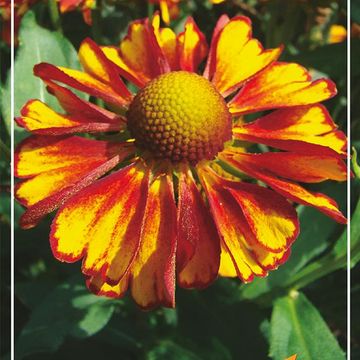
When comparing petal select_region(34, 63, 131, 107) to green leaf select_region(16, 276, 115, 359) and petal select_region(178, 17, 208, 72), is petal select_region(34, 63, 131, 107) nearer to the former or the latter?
petal select_region(178, 17, 208, 72)

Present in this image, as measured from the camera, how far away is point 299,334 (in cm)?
95

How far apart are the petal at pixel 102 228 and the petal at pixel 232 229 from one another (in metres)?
0.08

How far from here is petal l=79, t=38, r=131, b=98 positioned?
2.93 ft

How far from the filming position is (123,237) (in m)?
0.74

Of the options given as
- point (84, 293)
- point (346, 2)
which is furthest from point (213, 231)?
point (346, 2)

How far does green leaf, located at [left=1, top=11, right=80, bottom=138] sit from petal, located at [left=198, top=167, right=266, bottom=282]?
0.31m

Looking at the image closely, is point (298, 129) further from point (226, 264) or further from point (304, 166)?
point (226, 264)

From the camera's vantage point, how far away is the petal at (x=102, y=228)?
2.35 feet

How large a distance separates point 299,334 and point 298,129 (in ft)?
0.90

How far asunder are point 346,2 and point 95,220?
0.56m

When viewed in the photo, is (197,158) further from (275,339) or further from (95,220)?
(275,339)

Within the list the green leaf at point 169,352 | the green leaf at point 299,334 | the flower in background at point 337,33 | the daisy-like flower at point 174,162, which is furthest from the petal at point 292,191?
the flower in background at point 337,33

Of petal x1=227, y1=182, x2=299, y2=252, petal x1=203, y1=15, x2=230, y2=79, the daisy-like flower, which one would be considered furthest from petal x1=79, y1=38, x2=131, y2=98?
petal x1=227, y1=182, x2=299, y2=252

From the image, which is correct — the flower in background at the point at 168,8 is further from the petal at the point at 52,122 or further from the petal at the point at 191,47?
the petal at the point at 52,122
